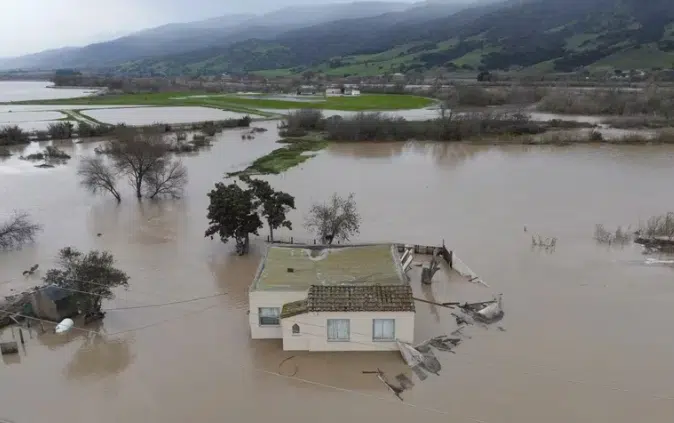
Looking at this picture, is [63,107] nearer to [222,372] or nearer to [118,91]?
[118,91]

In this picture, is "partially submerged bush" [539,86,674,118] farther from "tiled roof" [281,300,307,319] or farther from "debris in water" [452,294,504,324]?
"tiled roof" [281,300,307,319]

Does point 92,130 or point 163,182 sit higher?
point 163,182

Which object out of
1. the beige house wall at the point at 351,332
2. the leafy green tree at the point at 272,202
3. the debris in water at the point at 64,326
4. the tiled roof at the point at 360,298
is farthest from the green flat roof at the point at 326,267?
the debris in water at the point at 64,326

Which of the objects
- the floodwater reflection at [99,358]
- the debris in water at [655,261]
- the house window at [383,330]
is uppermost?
the house window at [383,330]

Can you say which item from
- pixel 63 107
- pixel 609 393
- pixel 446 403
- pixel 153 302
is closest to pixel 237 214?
pixel 153 302

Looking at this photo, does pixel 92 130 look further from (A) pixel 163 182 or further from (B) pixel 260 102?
(B) pixel 260 102

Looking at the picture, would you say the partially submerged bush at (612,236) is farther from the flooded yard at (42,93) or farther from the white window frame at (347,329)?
the flooded yard at (42,93)

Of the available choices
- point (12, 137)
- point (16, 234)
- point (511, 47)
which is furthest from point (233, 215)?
point (511, 47)
